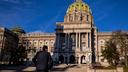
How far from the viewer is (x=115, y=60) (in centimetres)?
7162

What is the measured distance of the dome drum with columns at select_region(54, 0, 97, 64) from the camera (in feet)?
347

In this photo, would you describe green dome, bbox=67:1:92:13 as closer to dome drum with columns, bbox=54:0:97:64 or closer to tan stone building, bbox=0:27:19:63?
dome drum with columns, bbox=54:0:97:64

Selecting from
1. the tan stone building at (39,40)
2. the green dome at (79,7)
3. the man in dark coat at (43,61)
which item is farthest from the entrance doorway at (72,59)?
the man in dark coat at (43,61)

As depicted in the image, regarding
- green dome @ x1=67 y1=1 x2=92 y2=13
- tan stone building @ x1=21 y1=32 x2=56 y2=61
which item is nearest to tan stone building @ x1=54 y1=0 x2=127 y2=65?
green dome @ x1=67 y1=1 x2=92 y2=13

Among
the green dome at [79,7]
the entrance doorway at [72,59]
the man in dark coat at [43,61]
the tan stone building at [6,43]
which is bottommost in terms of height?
the entrance doorway at [72,59]

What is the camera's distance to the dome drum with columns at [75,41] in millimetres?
105875

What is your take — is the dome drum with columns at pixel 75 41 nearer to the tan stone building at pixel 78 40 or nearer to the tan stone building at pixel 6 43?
the tan stone building at pixel 78 40

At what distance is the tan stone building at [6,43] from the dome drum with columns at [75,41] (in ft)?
68.6

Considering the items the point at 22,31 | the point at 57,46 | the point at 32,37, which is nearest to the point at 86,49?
the point at 57,46

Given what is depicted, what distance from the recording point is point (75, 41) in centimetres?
11000

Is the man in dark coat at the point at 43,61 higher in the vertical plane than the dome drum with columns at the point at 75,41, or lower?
lower

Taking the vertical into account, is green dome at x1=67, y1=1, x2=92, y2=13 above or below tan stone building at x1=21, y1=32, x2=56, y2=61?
above

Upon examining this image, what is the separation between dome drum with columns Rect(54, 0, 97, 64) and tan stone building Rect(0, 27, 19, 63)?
20.9 meters

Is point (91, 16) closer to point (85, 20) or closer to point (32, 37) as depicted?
point (85, 20)
